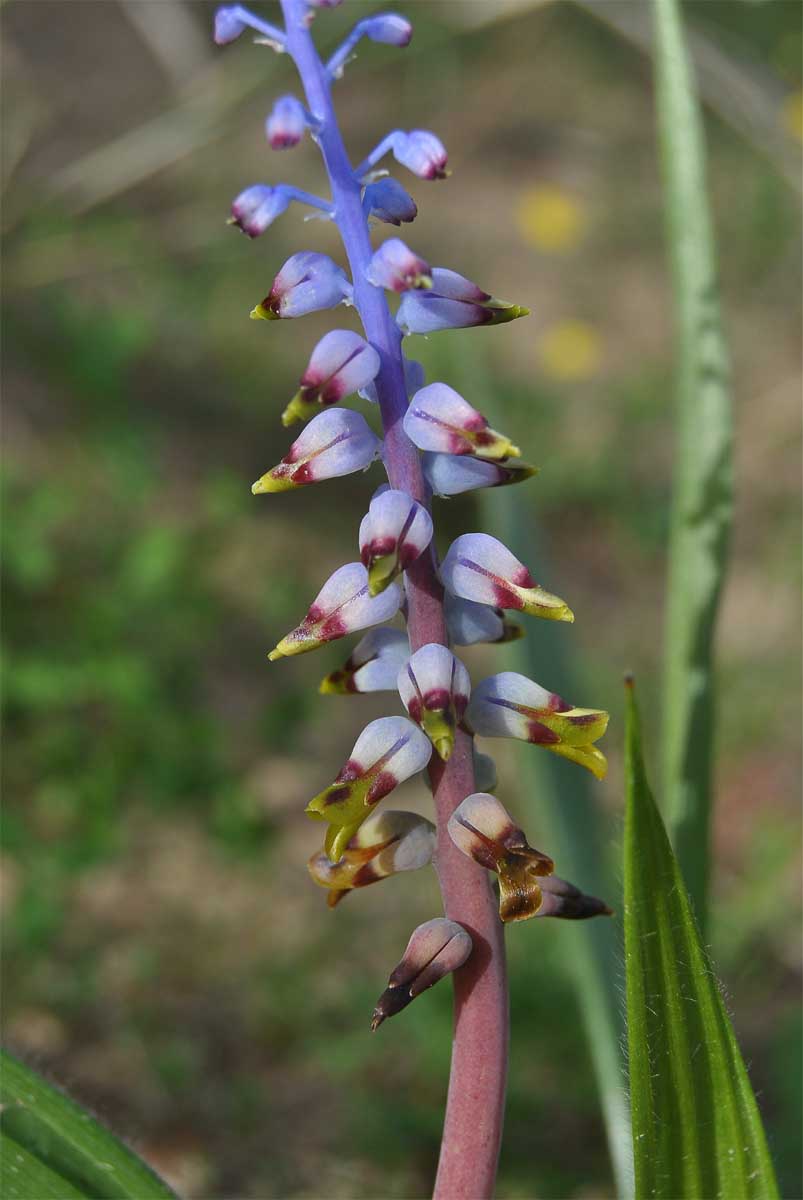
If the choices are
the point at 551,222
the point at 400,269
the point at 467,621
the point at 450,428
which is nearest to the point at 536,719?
the point at 467,621

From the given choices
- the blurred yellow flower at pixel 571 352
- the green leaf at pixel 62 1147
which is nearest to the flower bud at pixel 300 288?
the green leaf at pixel 62 1147

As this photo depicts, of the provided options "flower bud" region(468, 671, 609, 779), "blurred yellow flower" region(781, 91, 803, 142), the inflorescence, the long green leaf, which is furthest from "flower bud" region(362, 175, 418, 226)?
"blurred yellow flower" region(781, 91, 803, 142)

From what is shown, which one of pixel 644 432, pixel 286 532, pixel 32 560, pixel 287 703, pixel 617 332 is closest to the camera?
pixel 32 560

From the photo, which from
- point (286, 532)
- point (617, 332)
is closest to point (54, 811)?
point (286, 532)

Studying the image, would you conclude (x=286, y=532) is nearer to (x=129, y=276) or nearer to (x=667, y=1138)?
(x=129, y=276)

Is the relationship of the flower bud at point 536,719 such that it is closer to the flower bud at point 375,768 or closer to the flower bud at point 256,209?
the flower bud at point 375,768

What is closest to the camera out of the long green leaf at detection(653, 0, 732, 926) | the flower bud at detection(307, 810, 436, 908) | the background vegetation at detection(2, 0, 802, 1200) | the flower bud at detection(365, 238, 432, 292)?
the flower bud at detection(365, 238, 432, 292)

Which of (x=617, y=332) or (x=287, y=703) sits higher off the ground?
(x=617, y=332)

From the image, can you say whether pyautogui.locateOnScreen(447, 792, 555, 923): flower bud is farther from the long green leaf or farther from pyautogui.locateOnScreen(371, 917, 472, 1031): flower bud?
the long green leaf
